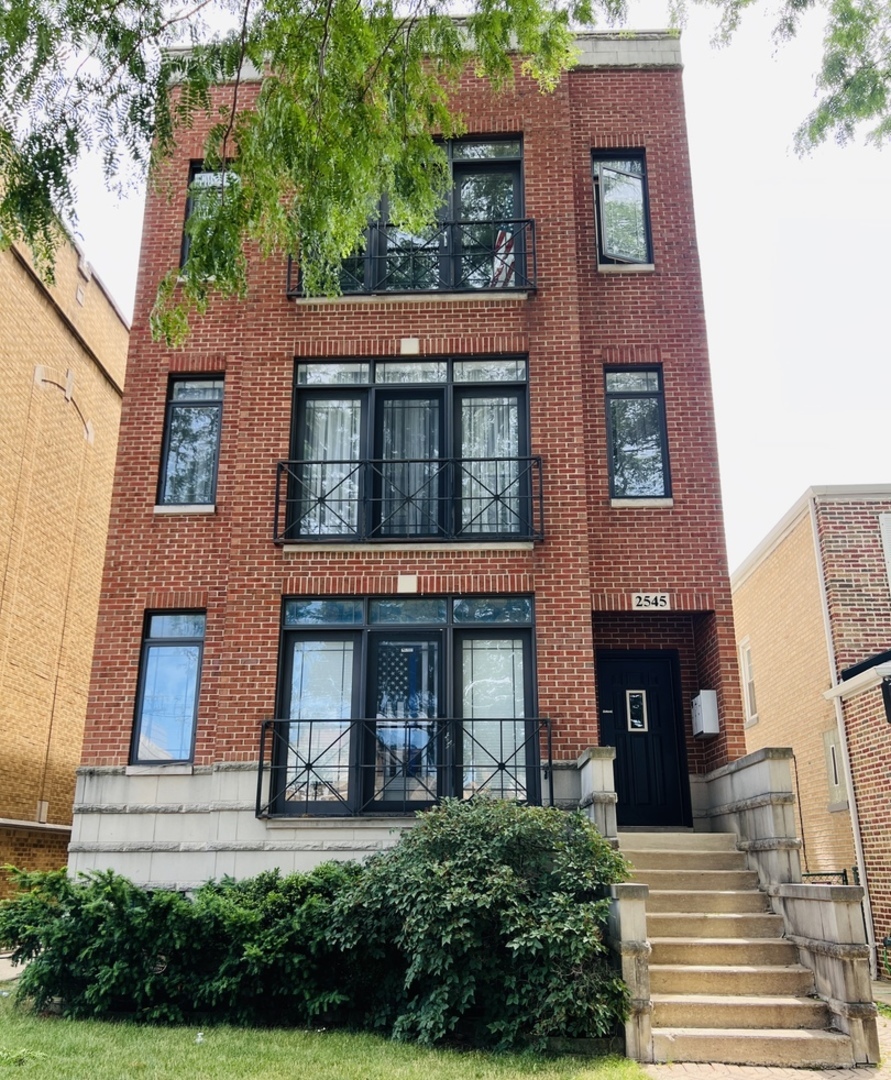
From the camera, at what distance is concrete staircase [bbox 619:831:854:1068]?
789 centimetres

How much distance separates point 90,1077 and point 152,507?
270 inches

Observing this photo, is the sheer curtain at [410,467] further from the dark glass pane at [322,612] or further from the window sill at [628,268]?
the window sill at [628,268]

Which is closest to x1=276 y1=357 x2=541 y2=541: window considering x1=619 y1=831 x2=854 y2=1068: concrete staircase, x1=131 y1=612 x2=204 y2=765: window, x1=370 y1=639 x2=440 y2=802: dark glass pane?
x1=370 y1=639 x2=440 y2=802: dark glass pane

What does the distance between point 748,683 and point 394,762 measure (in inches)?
434

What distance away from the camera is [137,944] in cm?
900

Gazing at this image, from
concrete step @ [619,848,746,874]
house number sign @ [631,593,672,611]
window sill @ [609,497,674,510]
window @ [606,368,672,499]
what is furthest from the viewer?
window @ [606,368,672,499]

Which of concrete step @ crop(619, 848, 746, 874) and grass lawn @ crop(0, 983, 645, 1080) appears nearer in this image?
grass lawn @ crop(0, 983, 645, 1080)

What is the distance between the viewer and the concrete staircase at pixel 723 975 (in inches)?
311

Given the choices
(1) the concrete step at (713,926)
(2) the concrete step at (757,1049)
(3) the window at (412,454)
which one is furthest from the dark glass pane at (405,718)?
(2) the concrete step at (757,1049)

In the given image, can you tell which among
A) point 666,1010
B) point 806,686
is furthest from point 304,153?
point 806,686

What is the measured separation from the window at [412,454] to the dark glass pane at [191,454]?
3.71 feet

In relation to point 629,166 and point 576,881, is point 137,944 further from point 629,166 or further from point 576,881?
point 629,166

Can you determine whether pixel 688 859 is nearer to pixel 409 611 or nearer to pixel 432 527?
pixel 409 611

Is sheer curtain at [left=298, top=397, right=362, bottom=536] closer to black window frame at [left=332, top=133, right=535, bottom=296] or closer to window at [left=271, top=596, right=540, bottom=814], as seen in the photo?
window at [left=271, top=596, right=540, bottom=814]
